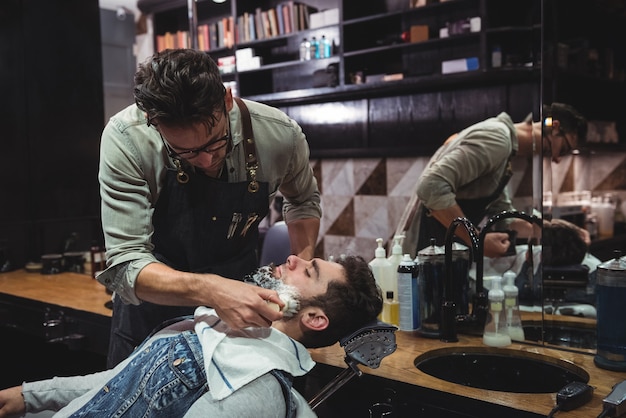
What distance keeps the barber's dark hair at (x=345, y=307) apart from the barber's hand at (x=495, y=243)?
0.72 meters

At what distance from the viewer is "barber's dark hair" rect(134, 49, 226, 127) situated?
1.57m

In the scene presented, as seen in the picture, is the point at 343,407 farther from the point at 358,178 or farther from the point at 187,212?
the point at 358,178

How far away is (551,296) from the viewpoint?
7.00 ft

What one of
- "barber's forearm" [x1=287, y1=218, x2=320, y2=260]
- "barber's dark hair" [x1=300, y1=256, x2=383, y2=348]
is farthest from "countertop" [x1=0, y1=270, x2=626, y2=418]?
"barber's forearm" [x1=287, y1=218, x2=320, y2=260]

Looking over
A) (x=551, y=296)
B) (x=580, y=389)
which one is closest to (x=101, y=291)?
(x=551, y=296)

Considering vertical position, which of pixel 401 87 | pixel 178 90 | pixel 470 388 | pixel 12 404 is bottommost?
pixel 12 404

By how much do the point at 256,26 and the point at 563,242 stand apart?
2.18 meters

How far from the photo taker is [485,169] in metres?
2.25

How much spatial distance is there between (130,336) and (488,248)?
135 centimetres

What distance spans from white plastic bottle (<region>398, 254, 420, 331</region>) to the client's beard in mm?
480

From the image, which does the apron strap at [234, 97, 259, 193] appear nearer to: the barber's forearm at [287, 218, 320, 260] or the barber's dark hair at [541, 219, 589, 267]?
the barber's forearm at [287, 218, 320, 260]

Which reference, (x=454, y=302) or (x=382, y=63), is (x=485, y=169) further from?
(x=382, y=63)

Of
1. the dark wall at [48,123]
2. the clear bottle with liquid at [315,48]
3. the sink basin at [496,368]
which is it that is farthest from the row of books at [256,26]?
the sink basin at [496,368]

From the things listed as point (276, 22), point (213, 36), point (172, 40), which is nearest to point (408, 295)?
point (276, 22)
